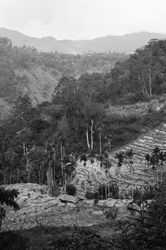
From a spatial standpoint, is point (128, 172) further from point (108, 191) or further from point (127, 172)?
point (108, 191)

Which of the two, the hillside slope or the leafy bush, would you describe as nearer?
the leafy bush

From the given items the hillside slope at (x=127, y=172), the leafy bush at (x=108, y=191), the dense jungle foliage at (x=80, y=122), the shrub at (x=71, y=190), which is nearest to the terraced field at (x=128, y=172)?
the hillside slope at (x=127, y=172)

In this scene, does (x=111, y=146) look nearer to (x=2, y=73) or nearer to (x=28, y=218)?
(x=28, y=218)

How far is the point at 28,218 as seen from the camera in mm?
40844

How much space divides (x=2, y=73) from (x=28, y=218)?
139807 millimetres

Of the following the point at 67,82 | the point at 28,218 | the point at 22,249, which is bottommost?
the point at 28,218

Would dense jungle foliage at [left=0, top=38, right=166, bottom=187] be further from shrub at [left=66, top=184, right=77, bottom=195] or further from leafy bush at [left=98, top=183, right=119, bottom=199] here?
leafy bush at [left=98, top=183, right=119, bottom=199]

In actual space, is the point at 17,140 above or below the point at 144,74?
below

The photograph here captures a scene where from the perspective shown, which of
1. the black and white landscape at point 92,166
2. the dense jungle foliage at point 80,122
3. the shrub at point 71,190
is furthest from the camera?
the dense jungle foliage at point 80,122

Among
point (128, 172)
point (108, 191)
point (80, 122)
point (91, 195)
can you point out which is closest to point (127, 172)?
point (128, 172)

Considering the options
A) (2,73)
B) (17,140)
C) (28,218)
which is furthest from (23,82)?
(28,218)

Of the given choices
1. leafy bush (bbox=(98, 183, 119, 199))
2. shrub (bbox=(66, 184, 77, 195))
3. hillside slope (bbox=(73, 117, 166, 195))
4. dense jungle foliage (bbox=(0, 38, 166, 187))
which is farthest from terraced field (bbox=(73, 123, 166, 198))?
dense jungle foliage (bbox=(0, 38, 166, 187))

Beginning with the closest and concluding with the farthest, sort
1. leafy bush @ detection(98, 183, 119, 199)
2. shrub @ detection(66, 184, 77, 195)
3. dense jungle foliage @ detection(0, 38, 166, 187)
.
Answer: leafy bush @ detection(98, 183, 119, 199), shrub @ detection(66, 184, 77, 195), dense jungle foliage @ detection(0, 38, 166, 187)

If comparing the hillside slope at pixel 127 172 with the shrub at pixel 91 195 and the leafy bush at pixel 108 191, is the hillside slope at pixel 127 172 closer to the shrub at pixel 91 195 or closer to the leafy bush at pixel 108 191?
the leafy bush at pixel 108 191
